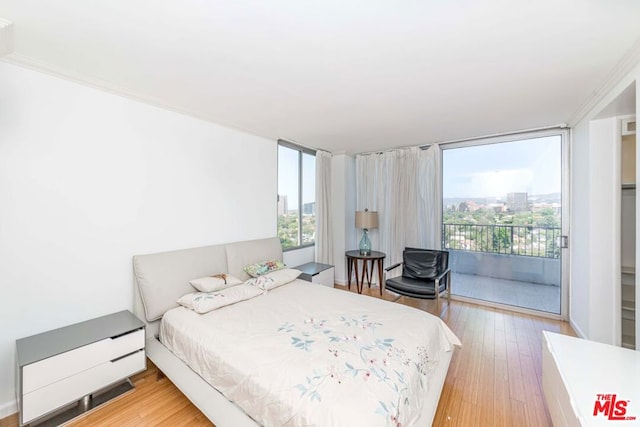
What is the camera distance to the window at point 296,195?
3.91 m

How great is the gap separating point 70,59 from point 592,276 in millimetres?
4923

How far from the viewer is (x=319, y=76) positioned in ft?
6.50

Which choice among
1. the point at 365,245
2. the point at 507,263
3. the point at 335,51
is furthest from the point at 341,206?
the point at 335,51

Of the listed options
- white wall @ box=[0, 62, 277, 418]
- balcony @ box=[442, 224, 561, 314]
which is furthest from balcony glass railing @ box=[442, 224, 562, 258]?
white wall @ box=[0, 62, 277, 418]

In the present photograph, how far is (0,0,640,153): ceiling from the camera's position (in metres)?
1.33

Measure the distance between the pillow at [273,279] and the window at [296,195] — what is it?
3.00 feet

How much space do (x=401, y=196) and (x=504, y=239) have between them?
1605 mm

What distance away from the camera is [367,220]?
14.1 feet

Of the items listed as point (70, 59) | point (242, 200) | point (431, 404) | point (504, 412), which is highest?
point (70, 59)

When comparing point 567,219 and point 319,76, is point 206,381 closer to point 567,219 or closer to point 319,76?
point 319,76

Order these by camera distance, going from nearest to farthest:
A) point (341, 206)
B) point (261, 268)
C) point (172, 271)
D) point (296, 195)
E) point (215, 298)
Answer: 1. point (215, 298)
2. point (172, 271)
3. point (261, 268)
4. point (296, 195)
5. point (341, 206)

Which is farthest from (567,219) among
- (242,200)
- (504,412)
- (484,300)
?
(242,200)

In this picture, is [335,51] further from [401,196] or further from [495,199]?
[495,199]

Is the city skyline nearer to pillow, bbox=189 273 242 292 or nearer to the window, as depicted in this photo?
the window
